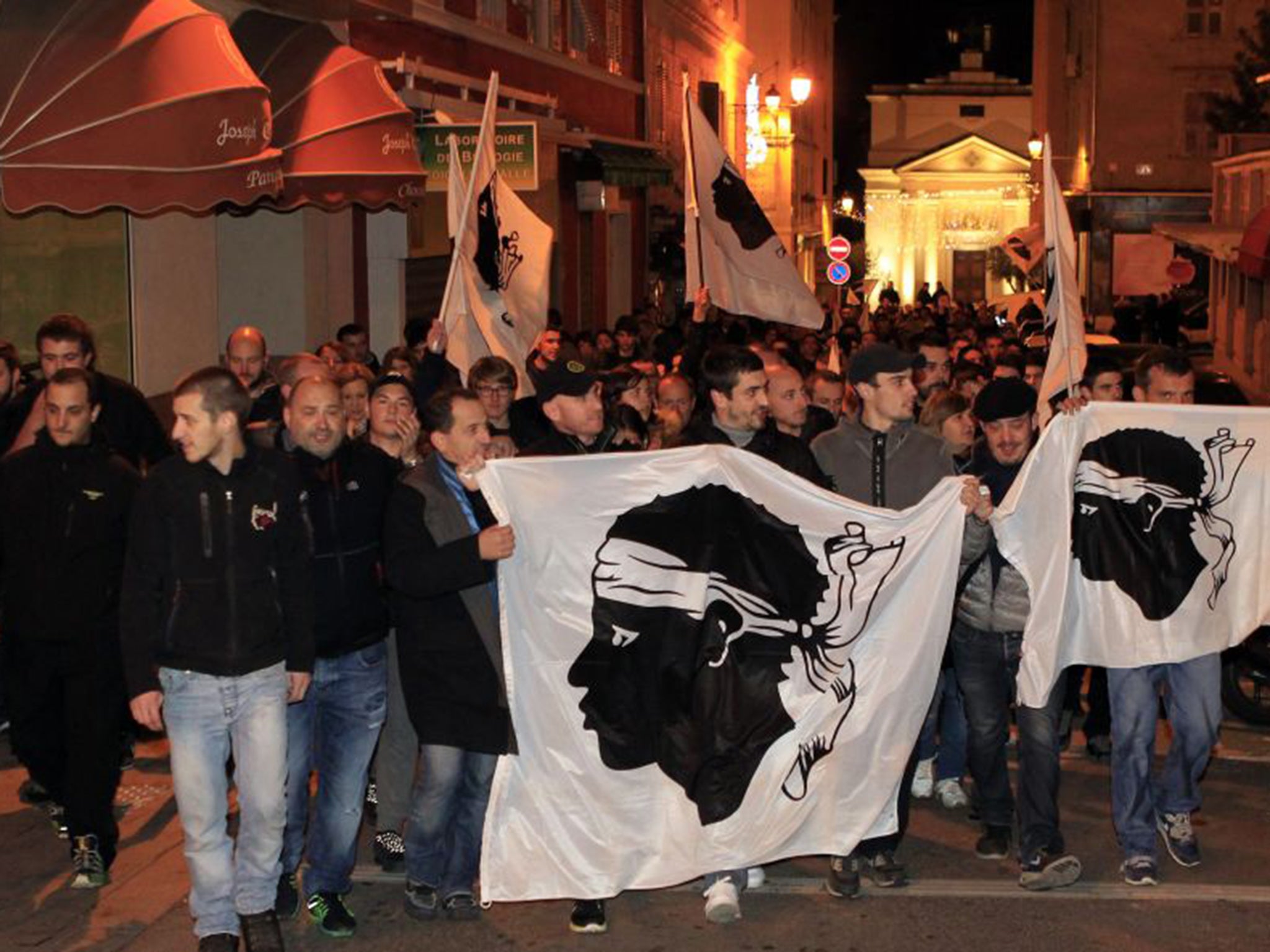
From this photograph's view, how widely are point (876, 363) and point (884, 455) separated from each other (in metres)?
0.38

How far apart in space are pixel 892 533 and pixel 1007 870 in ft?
5.00

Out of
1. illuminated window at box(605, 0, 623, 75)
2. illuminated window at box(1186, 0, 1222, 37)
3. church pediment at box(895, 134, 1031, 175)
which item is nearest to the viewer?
illuminated window at box(605, 0, 623, 75)

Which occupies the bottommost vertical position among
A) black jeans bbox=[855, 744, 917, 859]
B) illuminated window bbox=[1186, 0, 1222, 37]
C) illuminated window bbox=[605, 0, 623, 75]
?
black jeans bbox=[855, 744, 917, 859]

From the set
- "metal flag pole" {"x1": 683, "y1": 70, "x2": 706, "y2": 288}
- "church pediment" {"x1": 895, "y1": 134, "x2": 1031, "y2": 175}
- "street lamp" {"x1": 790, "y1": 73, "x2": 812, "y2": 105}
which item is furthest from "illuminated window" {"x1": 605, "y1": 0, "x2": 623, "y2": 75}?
"church pediment" {"x1": 895, "y1": 134, "x2": 1031, "y2": 175}

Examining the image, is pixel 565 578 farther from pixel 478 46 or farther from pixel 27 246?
pixel 478 46

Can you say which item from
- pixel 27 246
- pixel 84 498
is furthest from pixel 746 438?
pixel 27 246

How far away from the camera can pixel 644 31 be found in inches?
1313

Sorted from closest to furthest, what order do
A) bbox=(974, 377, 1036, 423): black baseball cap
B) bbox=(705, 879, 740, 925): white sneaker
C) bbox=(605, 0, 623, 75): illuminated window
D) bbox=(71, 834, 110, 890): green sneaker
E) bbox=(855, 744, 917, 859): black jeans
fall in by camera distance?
1. bbox=(705, 879, 740, 925): white sneaker
2. bbox=(855, 744, 917, 859): black jeans
3. bbox=(71, 834, 110, 890): green sneaker
4. bbox=(974, 377, 1036, 423): black baseball cap
5. bbox=(605, 0, 623, 75): illuminated window

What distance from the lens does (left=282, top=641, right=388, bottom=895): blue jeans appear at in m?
7.11

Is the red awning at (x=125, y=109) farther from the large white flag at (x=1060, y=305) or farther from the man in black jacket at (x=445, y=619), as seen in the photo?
the large white flag at (x=1060, y=305)

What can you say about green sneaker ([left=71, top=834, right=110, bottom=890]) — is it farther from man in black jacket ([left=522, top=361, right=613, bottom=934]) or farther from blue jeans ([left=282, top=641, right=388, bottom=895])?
man in black jacket ([left=522, top=361, right=613, bottom=934])

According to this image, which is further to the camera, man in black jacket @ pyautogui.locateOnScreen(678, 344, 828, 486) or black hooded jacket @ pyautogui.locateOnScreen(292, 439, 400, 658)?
man in black jacket @ pyautogui.locateOnScreen(678, 344, 828, 486)

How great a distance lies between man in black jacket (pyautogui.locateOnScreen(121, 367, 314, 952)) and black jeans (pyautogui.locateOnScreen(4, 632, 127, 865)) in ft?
3.04

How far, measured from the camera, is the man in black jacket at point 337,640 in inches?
276
